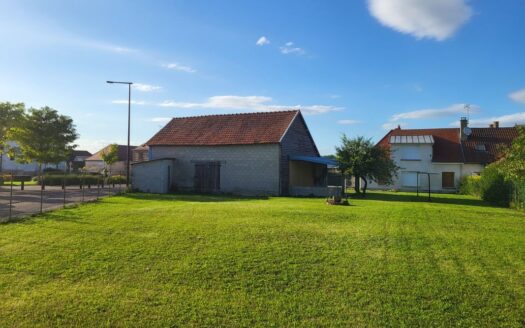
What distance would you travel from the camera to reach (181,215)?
12352mm

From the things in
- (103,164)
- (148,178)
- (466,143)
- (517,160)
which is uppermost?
(466,143)

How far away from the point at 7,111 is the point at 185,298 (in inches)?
1409

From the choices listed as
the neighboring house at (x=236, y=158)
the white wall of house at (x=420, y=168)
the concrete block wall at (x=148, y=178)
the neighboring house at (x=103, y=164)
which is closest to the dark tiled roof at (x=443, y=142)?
the white wall of house at (x=420, y=168)

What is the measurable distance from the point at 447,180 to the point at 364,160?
14.6m

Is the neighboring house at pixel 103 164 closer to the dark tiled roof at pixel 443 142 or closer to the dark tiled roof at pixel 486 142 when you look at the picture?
the dark tiled roof at pixel 443 142

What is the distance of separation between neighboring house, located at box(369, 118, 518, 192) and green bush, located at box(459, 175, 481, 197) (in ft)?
6.97

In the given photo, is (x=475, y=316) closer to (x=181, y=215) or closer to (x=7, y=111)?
(x=181, y=215)

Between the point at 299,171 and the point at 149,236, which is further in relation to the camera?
the point at 299,171

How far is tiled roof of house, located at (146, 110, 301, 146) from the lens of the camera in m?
25.1

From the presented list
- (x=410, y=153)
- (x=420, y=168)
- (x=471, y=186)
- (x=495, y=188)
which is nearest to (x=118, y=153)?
(x=410, y=153)

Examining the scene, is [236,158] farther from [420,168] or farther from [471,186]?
[420,168]

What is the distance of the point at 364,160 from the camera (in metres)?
24.5

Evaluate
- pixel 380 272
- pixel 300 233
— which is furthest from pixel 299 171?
pixel 380 272

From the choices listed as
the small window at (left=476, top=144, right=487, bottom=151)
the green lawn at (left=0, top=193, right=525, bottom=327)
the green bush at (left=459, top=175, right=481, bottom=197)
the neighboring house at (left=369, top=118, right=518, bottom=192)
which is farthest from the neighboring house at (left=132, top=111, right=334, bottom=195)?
the small window at (left=476, top=144, right=487, bottom=151)
